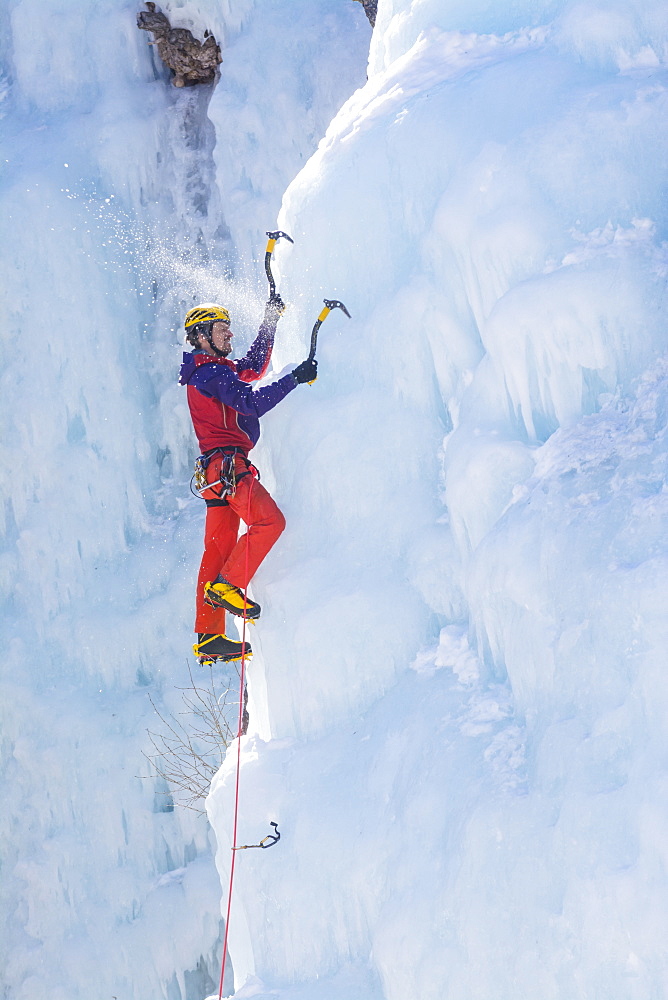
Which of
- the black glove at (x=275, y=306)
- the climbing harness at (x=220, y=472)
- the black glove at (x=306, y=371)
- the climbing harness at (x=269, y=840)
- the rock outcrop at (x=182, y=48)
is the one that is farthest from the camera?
the rock outcrop at (x=182, y=48)

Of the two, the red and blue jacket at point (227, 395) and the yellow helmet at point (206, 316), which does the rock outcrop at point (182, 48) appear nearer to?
the yellow helmet at point (206, 316)

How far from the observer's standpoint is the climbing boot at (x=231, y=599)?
171 inches

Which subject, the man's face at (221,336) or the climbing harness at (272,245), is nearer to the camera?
the climbing harness at (272,245)

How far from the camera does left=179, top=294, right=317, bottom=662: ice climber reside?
14.2 feet

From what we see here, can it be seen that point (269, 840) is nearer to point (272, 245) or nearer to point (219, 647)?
point (219, 647)

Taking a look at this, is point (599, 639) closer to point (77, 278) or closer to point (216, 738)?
point (216, 738)

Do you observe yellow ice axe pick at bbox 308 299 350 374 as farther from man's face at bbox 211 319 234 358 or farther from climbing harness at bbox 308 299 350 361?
man's face at bbox 211 319 234 358

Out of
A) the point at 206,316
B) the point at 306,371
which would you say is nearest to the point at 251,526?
the point at 306,371

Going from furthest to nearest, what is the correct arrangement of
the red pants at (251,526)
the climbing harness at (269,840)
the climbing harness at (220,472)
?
the climbing harness at (220,472), the red pants at (251,526), the climbing harness at (269,840)

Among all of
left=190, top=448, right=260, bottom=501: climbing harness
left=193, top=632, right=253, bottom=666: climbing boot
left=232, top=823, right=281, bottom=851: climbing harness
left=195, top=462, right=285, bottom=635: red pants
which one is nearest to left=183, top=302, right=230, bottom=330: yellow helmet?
left=190, top=448, right=260, bottom=501: climbing harness

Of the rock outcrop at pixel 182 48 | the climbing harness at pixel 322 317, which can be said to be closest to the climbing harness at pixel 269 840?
the climbing harness at pixel 322 317

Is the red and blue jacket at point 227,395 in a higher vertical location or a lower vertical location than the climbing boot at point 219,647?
higher

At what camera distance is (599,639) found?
2.97 m

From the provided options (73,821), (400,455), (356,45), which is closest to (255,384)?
(400,455)
